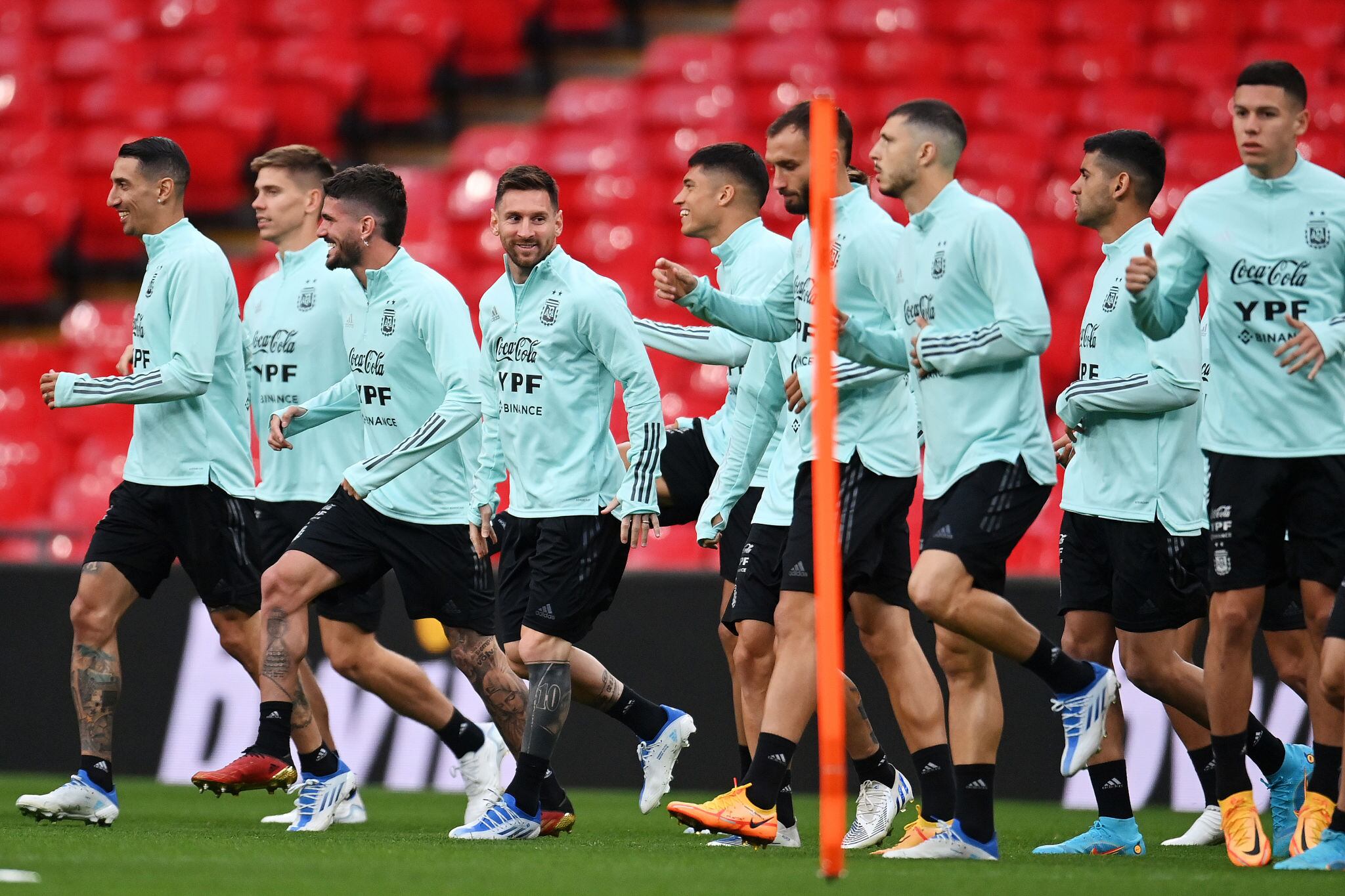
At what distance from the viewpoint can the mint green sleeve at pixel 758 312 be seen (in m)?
6.34

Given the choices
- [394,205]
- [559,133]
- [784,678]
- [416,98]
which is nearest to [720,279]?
[394,205]

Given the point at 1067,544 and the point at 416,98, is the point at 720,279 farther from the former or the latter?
the point at 416,98

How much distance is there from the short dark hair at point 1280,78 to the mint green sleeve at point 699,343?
2.26 metres

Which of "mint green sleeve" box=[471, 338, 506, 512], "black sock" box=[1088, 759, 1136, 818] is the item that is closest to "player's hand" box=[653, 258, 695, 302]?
"mint green sleeve" box=[471, 338, 506, 512]

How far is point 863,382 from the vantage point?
20.5 feet

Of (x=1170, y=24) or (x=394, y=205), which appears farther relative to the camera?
→ (x=1170, y=24)

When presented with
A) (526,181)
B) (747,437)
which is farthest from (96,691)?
(747,437)

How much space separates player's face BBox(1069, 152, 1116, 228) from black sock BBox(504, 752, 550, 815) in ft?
9.48

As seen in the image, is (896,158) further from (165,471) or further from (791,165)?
(165,471)

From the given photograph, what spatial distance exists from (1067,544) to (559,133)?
8.17 meters

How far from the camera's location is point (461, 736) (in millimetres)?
7516

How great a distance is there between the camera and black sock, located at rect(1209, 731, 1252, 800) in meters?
6.07

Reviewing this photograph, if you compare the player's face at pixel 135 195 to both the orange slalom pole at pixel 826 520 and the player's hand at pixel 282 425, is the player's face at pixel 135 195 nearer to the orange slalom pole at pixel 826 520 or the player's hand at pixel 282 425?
the player's hand at pixel 282 425

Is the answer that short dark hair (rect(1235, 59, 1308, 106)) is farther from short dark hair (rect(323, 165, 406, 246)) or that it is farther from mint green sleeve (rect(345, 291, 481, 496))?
short dark hair (rect(323, 165, 406, 246))
